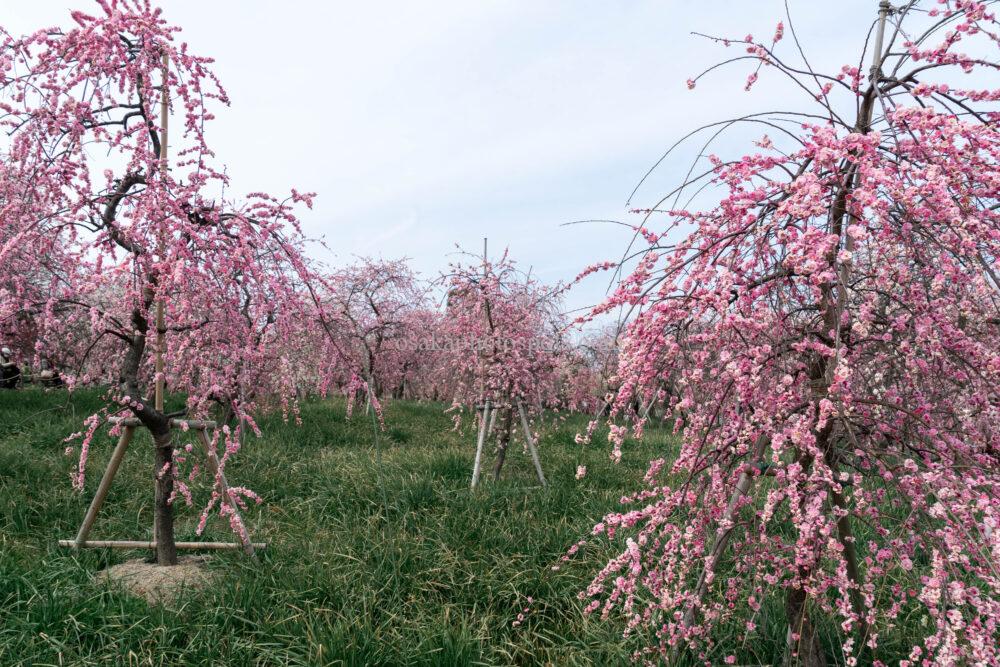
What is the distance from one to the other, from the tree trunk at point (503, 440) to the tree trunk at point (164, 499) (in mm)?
3187

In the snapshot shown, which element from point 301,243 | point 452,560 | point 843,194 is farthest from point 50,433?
point 843,194

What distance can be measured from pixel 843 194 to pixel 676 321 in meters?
0.95

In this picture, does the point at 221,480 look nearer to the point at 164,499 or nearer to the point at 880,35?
the point at 164,499

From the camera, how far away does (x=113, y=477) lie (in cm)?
476

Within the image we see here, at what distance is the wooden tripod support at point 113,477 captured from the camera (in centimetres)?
453

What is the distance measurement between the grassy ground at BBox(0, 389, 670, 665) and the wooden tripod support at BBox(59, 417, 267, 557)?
0.12 m

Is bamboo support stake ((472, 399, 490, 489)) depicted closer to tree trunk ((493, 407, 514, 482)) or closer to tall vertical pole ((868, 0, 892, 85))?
tree trunk ((493, 407, 514, 482))

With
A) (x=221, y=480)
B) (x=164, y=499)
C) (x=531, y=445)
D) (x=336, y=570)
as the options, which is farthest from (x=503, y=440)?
(x=164, y=499)

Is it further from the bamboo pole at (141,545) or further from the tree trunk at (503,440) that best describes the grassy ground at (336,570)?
the tree trunk at (503,440)

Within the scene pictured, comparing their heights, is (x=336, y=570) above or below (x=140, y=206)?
below

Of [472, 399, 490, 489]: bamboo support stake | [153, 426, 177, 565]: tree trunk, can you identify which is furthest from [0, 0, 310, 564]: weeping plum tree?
[472, 399, 490, 489]: bamboo support stake

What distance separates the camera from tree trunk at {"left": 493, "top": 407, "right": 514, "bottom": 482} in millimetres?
6973

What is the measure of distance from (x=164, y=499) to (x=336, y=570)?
1441 millimetres

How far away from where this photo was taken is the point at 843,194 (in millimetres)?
2736
